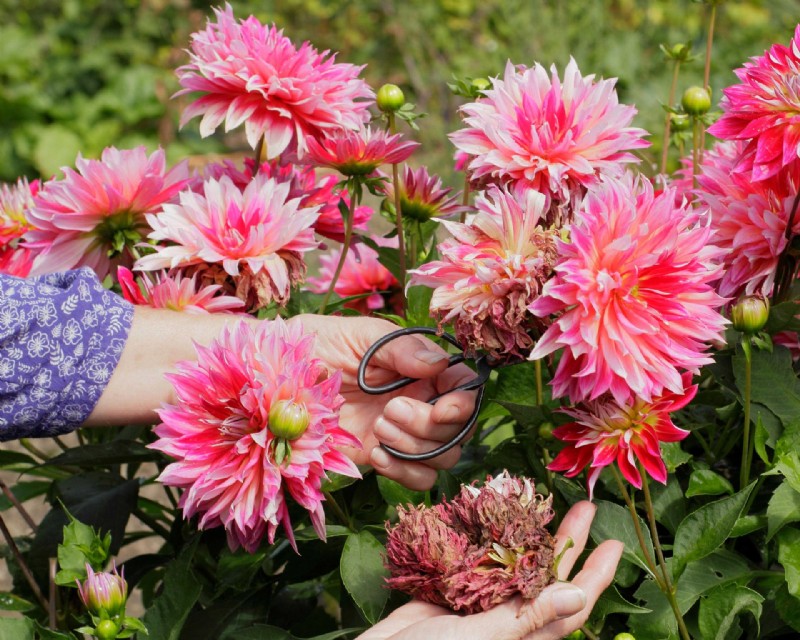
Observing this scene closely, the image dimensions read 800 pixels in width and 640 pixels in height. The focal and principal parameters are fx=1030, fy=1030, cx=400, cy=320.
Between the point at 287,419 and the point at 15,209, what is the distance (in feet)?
2.22

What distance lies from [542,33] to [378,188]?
369 centimetres

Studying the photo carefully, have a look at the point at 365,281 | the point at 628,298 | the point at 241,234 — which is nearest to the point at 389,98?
the point at 241,234

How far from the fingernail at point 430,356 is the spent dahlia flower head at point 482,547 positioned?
0.16 metres

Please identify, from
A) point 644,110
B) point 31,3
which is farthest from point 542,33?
point 31,3

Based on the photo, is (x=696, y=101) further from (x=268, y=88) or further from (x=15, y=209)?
(x=15, y=209)

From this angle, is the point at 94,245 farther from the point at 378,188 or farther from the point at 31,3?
the point at 31,3

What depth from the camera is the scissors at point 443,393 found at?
2.96ft

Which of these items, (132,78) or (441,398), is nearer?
(441,398)

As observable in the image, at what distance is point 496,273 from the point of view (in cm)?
79

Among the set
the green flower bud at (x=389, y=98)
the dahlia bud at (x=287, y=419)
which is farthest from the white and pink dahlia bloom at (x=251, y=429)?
the green flower bud at (x=389, y=98)

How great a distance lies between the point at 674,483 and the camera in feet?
3.16

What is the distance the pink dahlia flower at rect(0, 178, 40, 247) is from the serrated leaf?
61 cm

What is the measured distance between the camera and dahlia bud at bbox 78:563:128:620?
2.99ft

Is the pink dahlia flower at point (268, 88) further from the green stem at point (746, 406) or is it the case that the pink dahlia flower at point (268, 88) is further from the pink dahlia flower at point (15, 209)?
the green stem at point (746, 406)
